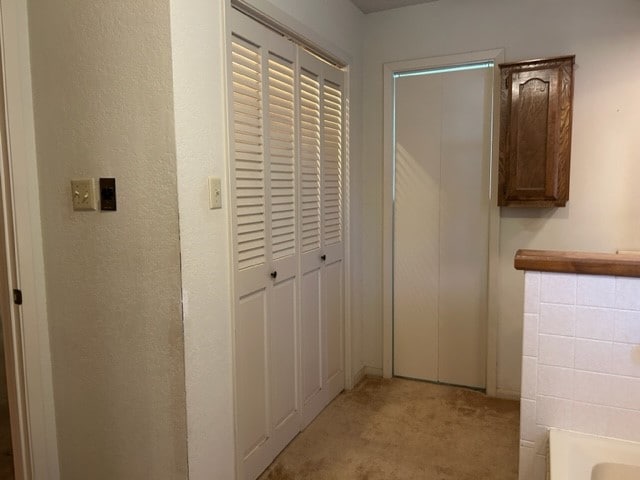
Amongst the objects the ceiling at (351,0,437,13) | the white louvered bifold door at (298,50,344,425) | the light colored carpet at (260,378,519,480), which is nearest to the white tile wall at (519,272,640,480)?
the light colored carpet at (260,378,519,480)

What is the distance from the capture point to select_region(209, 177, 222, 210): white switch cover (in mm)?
1680

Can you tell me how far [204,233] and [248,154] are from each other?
1.47 feet

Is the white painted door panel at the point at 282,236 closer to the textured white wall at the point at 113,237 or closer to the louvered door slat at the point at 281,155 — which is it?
the louvered door slat at the point at 281,155

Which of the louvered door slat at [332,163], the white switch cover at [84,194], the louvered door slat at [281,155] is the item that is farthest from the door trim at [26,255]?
the louvered door slat at [332,163]

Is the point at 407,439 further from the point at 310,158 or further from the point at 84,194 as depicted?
the point at 84,194

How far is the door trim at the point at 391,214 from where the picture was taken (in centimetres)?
281

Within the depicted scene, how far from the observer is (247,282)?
1.98 meters

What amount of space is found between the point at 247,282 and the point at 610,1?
243cm

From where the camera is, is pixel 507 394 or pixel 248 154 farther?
pixel 507 394

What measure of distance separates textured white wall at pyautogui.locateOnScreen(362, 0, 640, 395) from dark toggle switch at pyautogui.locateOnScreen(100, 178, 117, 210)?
6.69 ft

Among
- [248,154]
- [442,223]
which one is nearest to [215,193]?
[248,154]

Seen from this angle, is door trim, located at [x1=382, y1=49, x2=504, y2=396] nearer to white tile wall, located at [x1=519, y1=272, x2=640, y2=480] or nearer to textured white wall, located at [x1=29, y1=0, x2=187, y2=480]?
white tile wall, located at [x1=519, y1=272, x2=640, y2=480]

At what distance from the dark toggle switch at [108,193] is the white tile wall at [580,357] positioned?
1388 mm

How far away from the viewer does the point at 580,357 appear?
A: 1.39 m
